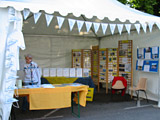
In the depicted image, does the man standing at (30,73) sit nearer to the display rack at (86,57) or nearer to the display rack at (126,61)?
the display rack at (126,61)

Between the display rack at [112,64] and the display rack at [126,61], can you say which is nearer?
the display rack at [126,61]

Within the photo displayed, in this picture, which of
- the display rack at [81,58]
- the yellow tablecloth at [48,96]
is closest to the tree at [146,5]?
the display rack at [81,58]

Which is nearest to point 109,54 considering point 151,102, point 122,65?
point 122,65

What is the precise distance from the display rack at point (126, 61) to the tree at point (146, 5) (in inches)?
176

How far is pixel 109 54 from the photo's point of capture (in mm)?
7750

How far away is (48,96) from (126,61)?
12.5 feet

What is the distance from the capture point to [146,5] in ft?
34.7

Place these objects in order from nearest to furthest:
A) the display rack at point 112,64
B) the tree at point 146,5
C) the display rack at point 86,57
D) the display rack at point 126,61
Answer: the display rack at point 126,61 → the display rack at point 112,64 → the display rack at point 86,57 → the tree at point 146,5

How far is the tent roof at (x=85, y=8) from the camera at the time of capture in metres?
3.56

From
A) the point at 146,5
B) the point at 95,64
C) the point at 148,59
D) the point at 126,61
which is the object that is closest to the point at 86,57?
the point at 95,64

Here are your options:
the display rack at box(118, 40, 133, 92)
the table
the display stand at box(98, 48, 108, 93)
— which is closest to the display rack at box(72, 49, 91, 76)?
the display stand at box(98, 48, 108, 93)

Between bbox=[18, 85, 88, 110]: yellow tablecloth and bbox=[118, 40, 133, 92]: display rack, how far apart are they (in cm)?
311

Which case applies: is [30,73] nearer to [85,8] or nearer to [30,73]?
[30,73]

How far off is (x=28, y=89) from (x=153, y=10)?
32.6 feet
